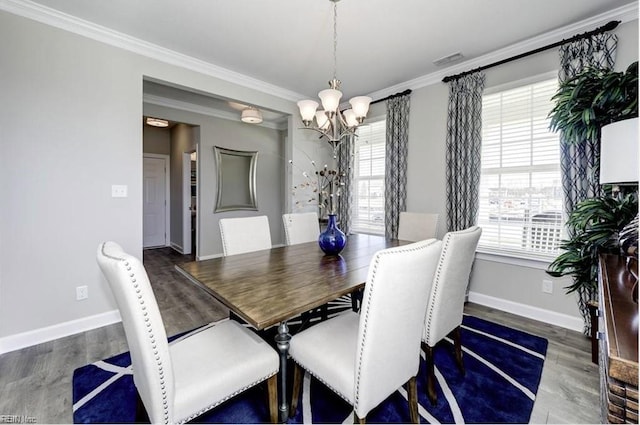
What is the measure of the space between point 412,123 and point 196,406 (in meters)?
3.60

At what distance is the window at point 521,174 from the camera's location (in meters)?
2.65

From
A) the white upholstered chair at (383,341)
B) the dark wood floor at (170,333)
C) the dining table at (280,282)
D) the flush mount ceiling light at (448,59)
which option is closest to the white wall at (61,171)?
the dark wood floor at (170,333)

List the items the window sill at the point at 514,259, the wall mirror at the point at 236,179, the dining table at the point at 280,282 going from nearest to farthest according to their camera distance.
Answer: the dining table at the point at 280,282, the window sill at the point at 514,259, the wall mirror at the point at 236,179

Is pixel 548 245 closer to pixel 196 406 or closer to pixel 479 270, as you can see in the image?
pixel 479 270

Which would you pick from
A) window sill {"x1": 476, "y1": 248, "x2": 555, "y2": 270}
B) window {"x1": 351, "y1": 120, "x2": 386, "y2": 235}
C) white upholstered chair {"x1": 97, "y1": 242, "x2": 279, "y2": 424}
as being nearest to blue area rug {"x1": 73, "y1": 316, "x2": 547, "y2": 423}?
white upholstered chair {"x1": 97, "y1": 242, "x2": 279, "y2": 424}

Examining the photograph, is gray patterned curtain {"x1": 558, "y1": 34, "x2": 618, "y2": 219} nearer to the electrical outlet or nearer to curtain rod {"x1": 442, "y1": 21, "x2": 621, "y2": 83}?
curtain rod {"x1": 442, "y1": 21, "x2": 621, "y2": 83}

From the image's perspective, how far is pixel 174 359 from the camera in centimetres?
126

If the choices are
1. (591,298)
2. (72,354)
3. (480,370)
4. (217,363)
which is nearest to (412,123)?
(591,298)

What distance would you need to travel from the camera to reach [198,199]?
16.4ft

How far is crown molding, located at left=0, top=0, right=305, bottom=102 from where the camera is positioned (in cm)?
220

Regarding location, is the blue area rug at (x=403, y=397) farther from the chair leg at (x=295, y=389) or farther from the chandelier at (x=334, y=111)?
the chandelier at (x=334, y=111)

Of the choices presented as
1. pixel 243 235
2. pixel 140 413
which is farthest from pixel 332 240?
pixel 140 413

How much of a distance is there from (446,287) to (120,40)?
3442mm

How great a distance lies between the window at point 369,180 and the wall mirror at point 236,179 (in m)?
2.22
